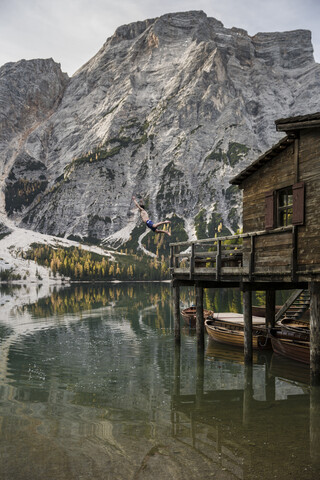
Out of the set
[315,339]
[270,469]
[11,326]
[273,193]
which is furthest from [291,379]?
[11,326]

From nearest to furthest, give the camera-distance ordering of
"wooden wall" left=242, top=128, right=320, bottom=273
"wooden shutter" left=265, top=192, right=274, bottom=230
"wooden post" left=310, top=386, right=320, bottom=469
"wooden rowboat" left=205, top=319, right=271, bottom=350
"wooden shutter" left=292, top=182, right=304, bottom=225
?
"wooden post" left=310, top=386, right=320, bottom=469 < "wooden wall" left=242, top=128, right=320, bottom=273 < "wooden shutter" left=292, top=182, right=304, bottom=225 < "wooden shutter" left=265, top=192, right=274, bottom=230 < "wooden rowboat" left=205, top=319, right=271, bottom=350

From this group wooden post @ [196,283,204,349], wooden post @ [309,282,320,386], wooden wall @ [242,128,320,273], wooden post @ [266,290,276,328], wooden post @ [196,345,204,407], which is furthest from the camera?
wooden post @ [266,290,276,328]

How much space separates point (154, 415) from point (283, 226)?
11.1m

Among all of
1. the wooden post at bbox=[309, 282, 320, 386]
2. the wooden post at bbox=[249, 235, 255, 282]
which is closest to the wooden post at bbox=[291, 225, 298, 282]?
the wooden post at bbox=[309, 282, 320, 386]

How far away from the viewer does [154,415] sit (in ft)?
50.6

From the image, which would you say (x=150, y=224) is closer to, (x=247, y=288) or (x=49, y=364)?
(x=247, y=288)

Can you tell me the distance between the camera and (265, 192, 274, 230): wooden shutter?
71.9 ft

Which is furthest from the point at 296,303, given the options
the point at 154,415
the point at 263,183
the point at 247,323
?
the point at 154,415

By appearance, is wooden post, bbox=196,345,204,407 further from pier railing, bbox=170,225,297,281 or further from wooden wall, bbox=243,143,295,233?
wooden wall, bbox=243,143,295,233

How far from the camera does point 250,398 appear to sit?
18078 mm

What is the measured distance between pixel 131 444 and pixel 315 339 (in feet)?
32.5

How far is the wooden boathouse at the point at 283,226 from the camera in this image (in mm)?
18906

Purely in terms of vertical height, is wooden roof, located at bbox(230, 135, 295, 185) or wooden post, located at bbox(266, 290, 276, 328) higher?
wooden roof, located at bbox(230, 135, 295, 185)

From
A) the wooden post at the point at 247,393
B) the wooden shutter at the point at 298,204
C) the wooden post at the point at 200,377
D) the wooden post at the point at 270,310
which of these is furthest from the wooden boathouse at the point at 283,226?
the wooden post at the point at 270,310
